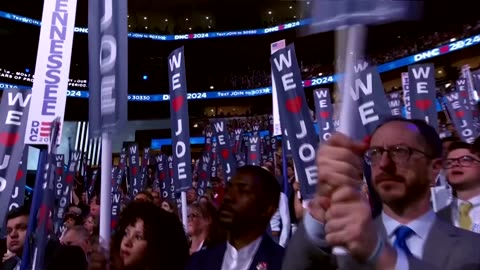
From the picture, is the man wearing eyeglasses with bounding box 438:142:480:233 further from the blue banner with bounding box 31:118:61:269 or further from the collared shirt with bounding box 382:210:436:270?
the blue banner with bounding box 31:118:61:269

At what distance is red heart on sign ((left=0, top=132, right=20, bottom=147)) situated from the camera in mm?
5250

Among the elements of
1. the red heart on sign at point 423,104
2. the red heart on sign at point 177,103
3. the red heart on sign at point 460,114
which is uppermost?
the red heart on sign at point 177,103

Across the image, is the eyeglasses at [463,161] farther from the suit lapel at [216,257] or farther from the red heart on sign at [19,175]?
the red heart on sign at [19,175]

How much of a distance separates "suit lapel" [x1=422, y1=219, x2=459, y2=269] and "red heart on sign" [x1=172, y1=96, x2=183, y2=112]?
169 inches

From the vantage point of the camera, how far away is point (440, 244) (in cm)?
200

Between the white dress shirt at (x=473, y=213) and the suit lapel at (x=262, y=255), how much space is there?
93 centimetres

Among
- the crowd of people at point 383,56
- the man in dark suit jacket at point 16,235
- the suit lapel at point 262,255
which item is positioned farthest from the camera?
the crowd of people at point 383,56

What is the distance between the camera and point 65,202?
22.8 feet

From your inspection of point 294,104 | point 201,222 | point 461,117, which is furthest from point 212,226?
point 461,117

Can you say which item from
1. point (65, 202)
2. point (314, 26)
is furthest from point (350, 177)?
point (65, 202)

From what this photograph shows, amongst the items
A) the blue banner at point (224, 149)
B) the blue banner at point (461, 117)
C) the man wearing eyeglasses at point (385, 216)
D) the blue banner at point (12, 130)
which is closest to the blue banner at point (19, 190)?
the blue banner at point (12, 130)

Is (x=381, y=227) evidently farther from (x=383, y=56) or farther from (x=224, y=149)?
(x=383, y=56)

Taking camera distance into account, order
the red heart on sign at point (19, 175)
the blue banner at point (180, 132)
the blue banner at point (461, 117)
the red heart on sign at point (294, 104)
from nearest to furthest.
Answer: the red heart on sign at point (294, 104) < the blue banner at point (180, 132) < the red heart on sign at point (19, 175) < the blue banner at point (461, 117)

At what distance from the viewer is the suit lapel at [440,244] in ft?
6.45
